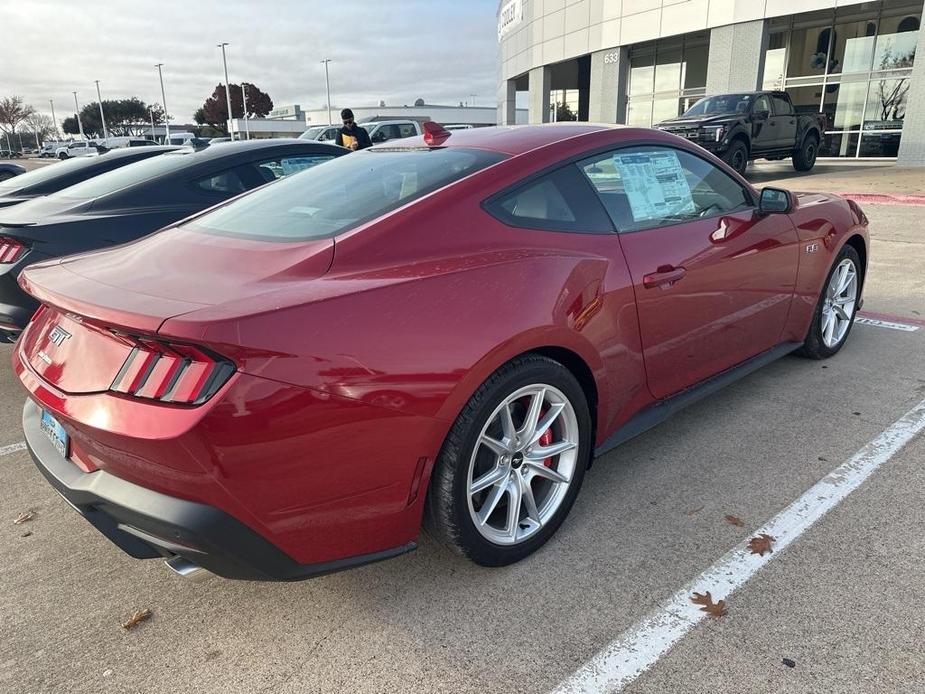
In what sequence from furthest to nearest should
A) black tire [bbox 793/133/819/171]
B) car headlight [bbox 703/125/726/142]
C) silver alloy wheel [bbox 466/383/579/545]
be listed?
black tire [bbox 793/133/819/171] < car headlight [bbox 703/125/726/142] < silver alloy wheel [bbox 466/383/579/545]

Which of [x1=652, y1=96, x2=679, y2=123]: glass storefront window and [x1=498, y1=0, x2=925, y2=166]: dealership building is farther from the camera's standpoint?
[x1=652, y1=96, x2=679, y2=123]: glass storefront window

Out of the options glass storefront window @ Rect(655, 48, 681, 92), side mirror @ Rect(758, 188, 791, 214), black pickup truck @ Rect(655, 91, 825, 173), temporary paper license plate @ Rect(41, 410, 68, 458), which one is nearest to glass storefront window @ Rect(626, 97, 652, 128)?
glass storefront window @ Rect(655, 48, 681, 92)

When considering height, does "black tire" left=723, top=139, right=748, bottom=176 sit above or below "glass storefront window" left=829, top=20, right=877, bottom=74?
below

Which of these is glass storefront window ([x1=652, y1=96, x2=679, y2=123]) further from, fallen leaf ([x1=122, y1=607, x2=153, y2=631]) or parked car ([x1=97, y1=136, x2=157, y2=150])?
fallen leaf ([x1=122, y1=607, x2=153, y2=631])

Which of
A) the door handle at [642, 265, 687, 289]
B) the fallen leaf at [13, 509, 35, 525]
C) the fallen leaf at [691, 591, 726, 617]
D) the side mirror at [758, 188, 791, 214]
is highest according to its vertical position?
the side mirror at [758, 188, 791, 214]

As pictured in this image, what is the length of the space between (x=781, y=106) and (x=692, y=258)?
616 inches

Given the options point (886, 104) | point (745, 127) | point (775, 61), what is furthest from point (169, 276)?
point (775, 61)

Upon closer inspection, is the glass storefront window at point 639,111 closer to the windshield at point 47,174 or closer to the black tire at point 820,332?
the windshield at point 47,174

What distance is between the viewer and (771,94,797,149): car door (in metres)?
16.0

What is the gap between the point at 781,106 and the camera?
53.4ft

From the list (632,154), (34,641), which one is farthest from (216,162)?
(34,641)

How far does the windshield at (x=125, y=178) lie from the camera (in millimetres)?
5051

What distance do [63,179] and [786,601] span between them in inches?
261

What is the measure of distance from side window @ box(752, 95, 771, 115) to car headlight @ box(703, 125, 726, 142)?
1476 millimetres
